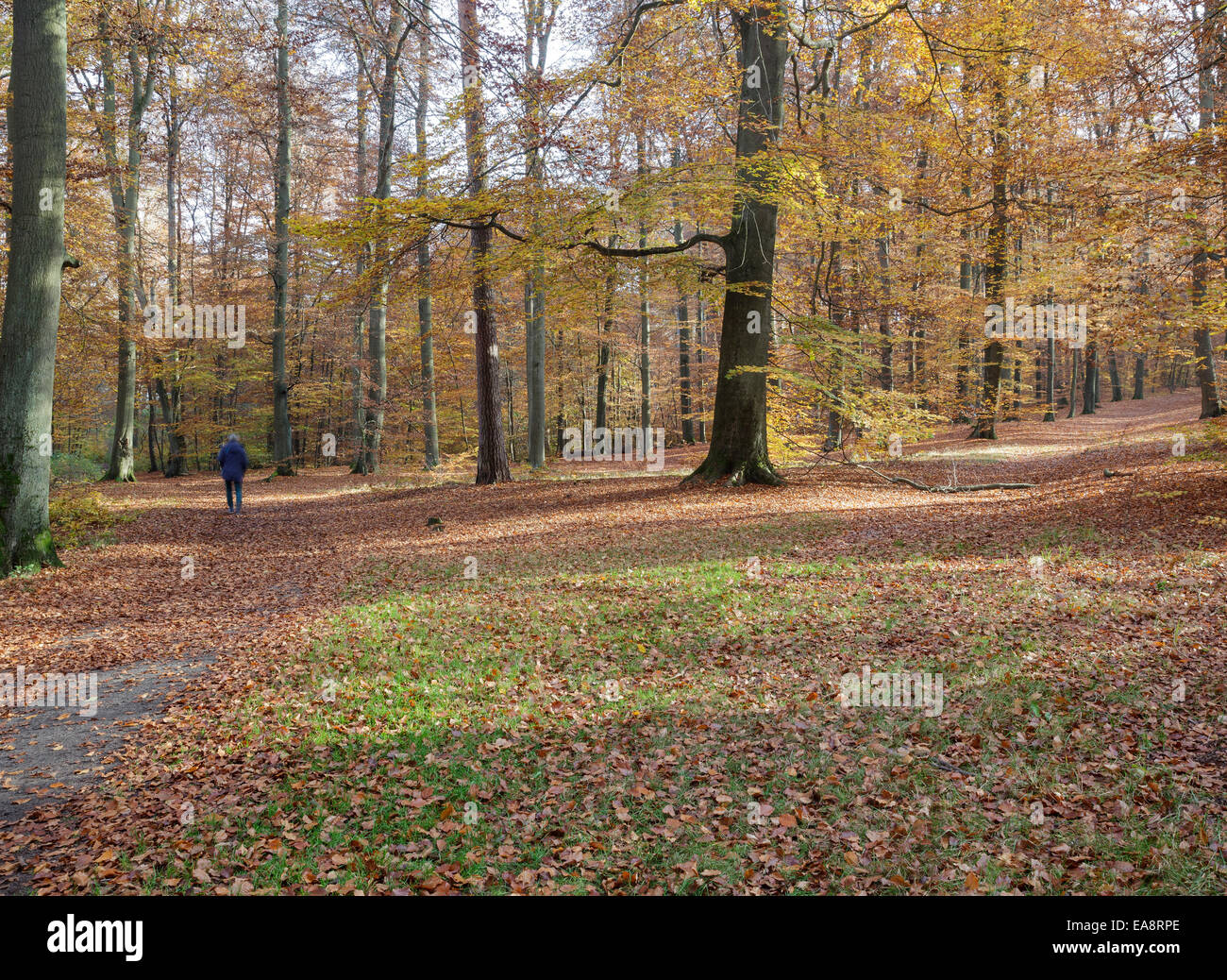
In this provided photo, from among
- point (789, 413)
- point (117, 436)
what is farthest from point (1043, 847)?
point (117, 436)

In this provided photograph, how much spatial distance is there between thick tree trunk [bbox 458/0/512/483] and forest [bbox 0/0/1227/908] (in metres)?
0.13

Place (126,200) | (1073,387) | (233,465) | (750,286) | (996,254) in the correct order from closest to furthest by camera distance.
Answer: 1. (750,286)
2. (233,465)
3. (126,200)
4. (996,254)
5. (1073,387)

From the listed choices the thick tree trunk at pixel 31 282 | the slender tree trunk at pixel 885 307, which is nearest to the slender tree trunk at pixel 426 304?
the thick tree trunk at pixel 31 282

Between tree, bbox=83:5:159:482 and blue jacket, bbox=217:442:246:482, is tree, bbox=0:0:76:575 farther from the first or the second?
tree, bbox=83:5:159:482

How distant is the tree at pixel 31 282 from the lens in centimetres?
929

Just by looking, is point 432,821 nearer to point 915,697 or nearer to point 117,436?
point 915,697

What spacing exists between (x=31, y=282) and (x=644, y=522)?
9515 millimetres

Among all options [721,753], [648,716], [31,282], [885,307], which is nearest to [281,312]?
[31,282]

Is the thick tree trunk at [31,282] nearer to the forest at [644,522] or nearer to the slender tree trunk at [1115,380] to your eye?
the forest at [644,522]

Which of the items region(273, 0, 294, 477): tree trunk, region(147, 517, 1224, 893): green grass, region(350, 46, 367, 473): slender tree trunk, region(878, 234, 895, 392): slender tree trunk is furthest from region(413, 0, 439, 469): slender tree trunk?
region(878, 234, 895, 392): slender tree trunk

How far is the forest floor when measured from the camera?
387 centimetres

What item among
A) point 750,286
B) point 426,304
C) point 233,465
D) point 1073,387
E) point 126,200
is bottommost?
point 233,465

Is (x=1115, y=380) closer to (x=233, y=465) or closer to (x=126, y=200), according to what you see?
(x=233, y=465)

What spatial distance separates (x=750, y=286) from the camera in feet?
47.4
